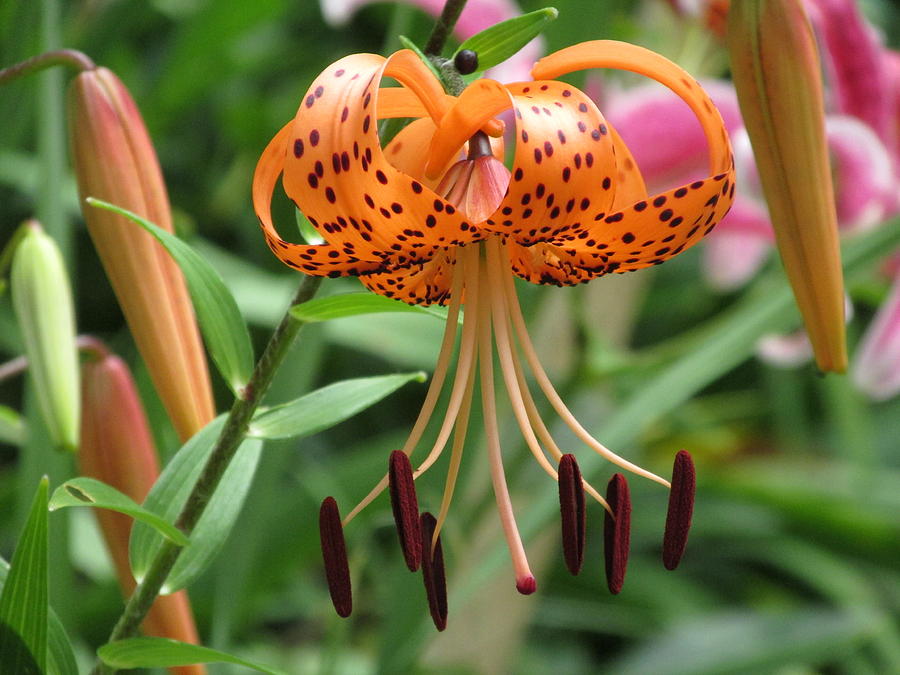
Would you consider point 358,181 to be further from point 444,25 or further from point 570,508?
point 570,508

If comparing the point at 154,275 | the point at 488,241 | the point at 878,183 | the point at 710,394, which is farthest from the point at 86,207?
the point at 710,394

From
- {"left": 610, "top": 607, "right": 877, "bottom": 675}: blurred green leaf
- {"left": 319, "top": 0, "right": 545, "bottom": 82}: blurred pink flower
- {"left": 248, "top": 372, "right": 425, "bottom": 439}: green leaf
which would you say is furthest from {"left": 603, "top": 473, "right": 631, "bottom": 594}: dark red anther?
{"left": 610, "top": 607, "right": 877, "bottom": 675}: blurred green leaf

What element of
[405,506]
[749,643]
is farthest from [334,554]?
[749,643]

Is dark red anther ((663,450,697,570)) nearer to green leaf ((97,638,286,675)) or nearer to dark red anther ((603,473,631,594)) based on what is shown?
dark red anther ((603,473,631,594))

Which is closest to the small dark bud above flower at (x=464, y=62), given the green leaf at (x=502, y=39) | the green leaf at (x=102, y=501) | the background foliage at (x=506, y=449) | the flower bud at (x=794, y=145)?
the green leaf at (x=502, y=39)

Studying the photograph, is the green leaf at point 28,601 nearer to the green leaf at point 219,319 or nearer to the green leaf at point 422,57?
the green leaf at point 219,319

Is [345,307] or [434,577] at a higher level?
[345,307]

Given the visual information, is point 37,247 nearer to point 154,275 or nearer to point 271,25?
point 154,275
